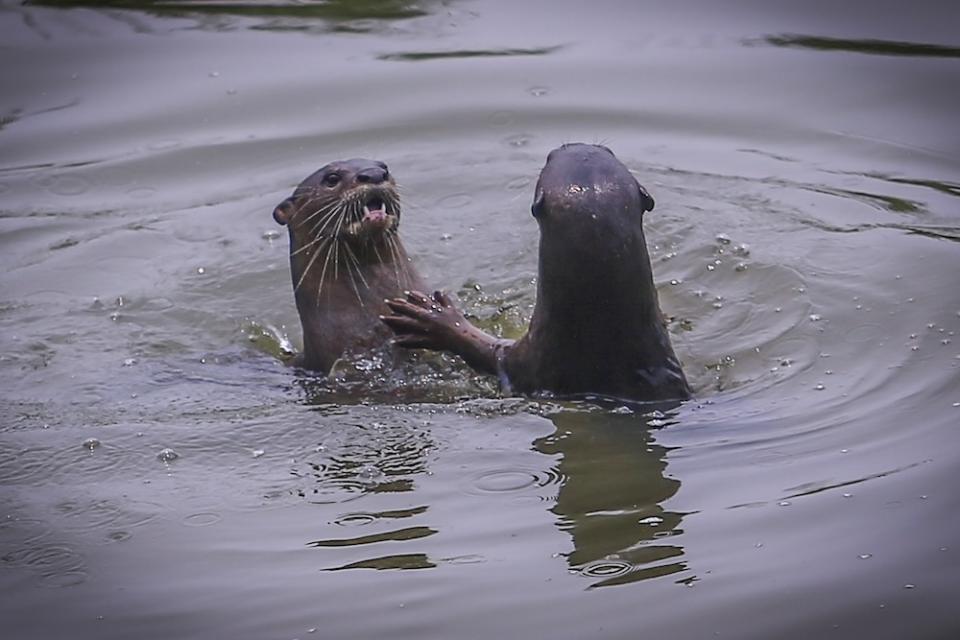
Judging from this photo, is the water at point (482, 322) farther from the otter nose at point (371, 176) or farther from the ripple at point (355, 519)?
the otter nose at point (371, 176)

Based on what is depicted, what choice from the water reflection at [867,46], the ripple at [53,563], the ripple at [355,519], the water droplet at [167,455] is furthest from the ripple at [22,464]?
the water reflection at [867,46]

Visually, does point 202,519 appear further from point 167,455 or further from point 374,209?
point 374,209

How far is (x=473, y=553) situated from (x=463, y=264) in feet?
10.4

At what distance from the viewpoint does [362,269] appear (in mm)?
6508

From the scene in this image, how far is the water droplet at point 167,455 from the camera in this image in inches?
214

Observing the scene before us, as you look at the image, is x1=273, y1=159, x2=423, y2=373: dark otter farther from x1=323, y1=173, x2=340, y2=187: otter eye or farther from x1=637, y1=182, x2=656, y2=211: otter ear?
x1=637, y1=182, x2=656, y2=211: otter ear

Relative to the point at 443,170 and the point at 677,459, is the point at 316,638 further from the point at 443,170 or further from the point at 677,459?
the point at 443,170

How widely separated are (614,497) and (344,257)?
2.00m

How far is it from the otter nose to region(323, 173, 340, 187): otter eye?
0.17 metres

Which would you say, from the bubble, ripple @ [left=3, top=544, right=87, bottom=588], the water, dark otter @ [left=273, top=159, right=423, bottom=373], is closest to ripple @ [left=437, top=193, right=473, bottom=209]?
the water

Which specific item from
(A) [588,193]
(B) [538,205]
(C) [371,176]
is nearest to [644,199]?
(A) [588,193]

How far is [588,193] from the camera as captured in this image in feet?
17.6

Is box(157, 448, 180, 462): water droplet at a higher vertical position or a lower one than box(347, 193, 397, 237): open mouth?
lower

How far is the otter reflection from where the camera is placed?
4.45m
